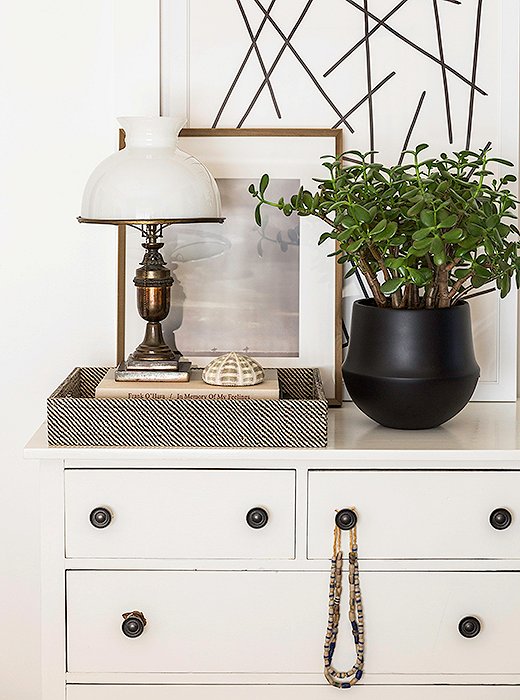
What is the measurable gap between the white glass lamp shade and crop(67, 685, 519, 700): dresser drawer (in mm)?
785

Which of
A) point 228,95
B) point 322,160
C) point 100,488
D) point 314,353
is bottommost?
point 100,488

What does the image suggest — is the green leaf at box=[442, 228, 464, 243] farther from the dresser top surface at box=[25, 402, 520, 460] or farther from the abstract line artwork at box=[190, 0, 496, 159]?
the abstract line artwork at box=[190, 0, 496, 159]

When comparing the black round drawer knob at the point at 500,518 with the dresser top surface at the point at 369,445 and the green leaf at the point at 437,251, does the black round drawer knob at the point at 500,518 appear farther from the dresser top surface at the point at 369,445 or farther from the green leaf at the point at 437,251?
the green leaf at the point at 437,251

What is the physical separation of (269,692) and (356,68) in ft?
3.85

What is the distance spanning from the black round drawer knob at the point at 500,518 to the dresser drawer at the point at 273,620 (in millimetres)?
85

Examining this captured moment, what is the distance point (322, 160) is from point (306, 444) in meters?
0.62

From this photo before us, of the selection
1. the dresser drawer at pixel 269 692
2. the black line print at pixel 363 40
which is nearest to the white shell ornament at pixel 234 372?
the dresser drawer at pixel 269 692

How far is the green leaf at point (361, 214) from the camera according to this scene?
5.24 ft

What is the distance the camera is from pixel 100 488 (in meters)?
1.64

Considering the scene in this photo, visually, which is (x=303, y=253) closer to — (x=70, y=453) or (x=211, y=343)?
(x=211, y=343)

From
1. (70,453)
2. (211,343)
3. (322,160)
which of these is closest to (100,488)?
(70,453)

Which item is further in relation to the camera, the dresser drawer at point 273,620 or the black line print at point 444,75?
the black line print at point 444,75

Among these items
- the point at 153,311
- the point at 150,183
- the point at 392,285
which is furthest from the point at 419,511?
the point at 150,183

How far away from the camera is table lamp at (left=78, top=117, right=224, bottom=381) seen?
5.46 feet
